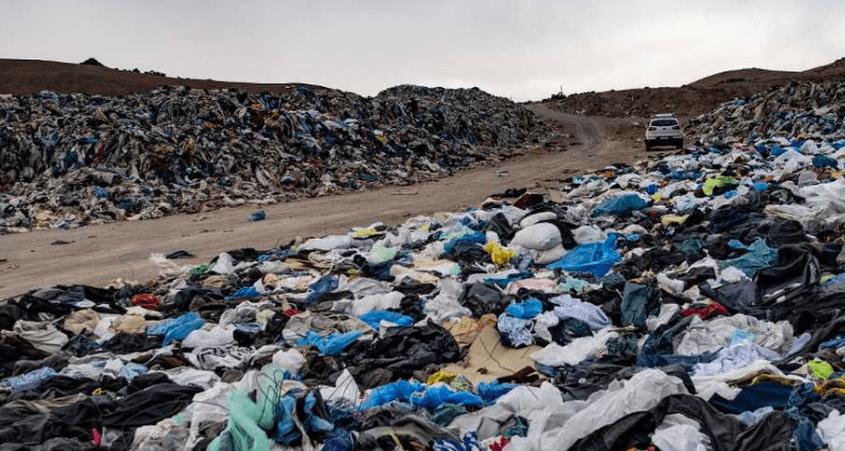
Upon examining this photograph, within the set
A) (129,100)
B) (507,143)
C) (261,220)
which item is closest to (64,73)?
(129,100)

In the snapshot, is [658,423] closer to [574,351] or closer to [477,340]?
[574,351]

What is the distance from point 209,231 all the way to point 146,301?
15.5 feet

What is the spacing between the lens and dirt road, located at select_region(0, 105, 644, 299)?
30.7 feet

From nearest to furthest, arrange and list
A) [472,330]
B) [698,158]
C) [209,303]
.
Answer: [472,330] < [209,303] < [698,158]

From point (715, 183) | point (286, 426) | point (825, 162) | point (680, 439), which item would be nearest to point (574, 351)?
point (680, 439)

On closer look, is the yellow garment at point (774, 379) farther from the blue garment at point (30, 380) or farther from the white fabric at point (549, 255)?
the blue garment at point (30, 380)

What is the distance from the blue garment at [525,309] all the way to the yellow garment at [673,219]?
3.77 m

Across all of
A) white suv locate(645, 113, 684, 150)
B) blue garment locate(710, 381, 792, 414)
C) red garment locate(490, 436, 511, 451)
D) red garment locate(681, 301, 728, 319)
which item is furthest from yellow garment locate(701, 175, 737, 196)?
white suv locate(645, 113, 684, 150)

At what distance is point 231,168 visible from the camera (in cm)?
1731

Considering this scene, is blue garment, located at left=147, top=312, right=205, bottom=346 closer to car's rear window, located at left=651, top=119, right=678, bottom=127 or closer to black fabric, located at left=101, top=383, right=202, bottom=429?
black fabric, located at left=101, top=383, right=202, bottom=429

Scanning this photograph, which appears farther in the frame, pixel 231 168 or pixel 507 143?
pixel 507 143

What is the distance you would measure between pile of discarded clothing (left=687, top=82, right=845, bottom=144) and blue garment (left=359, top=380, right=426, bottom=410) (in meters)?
15.9

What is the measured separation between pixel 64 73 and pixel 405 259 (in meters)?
37.2

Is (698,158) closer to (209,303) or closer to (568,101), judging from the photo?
(209,303)
